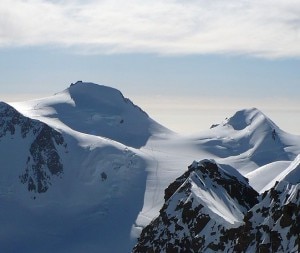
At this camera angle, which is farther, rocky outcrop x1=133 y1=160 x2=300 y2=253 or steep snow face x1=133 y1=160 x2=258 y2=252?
steep snow face x1=133 y1=160 x2=258 y2=252

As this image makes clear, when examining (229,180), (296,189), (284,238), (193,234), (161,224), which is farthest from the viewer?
(229,180)

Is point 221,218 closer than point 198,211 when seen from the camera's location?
Yes

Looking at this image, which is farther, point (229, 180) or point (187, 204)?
point (229, 180)

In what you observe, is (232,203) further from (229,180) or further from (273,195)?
(273,195)

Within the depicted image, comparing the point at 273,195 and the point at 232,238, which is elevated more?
the point at 273,195

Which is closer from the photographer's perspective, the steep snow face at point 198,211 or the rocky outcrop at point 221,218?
the rocky outcrop at point 221,218

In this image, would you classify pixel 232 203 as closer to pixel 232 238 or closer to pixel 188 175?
pixel 188 175

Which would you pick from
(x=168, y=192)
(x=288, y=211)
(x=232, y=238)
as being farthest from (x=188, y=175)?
(x=288, y=211)

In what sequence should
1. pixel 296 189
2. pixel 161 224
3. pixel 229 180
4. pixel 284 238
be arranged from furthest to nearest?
pixel 229 180, pixel 161 224, pixel 296 189, pixel 284 238
